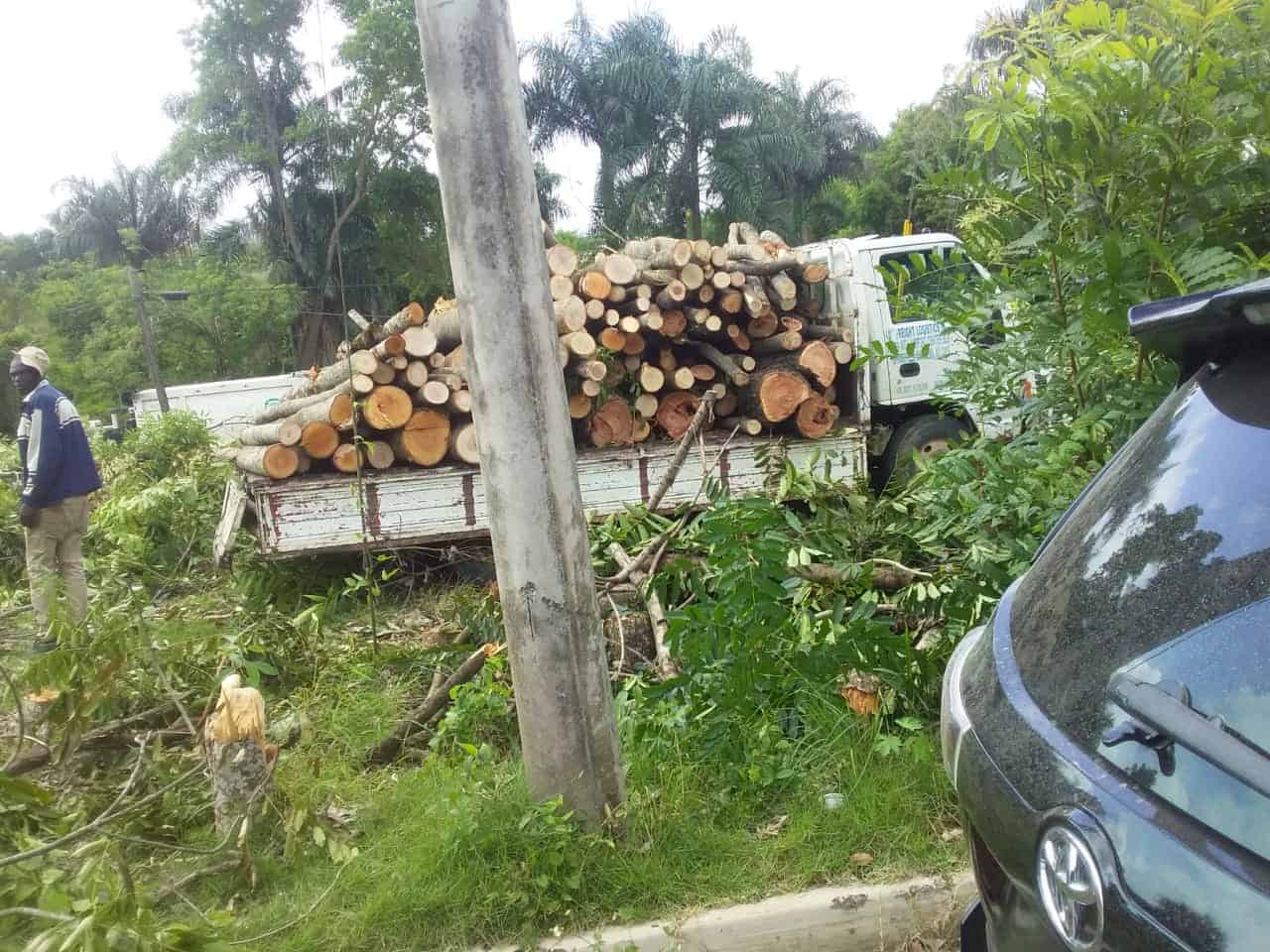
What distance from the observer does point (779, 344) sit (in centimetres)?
705

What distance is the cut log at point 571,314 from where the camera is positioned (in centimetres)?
648

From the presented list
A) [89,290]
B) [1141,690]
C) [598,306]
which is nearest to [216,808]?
[1141,690]

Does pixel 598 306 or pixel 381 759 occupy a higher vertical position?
pixel 598 306

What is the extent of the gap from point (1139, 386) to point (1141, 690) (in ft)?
6.26

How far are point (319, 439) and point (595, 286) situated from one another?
2065 mm

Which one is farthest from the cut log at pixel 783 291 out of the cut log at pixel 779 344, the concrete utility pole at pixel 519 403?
the concrete utility pole at pixel 519 403

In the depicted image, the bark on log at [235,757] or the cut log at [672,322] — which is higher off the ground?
the cut log at [672,322]

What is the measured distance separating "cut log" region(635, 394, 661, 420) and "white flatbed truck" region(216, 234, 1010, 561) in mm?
253

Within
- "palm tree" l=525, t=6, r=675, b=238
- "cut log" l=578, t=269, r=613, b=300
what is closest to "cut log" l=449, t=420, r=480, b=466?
"cut log" l=578, t=269, r=613, b=300

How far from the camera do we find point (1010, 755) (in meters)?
1.35

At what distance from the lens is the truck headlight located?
154 centimetres

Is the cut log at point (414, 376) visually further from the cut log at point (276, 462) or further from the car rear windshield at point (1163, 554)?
the car rear windshield at point (1163, 554)

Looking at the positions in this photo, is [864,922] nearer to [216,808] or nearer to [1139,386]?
[1139,386]

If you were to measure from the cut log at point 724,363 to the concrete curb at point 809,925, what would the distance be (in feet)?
14.7
